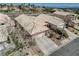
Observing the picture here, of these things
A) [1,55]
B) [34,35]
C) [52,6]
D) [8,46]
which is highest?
[52,6]

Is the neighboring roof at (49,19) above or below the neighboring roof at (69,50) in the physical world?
above

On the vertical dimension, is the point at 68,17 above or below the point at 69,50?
above

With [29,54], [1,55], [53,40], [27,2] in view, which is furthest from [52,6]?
[1,55]

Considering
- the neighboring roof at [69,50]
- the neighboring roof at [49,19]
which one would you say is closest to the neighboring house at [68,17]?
the neighboring roof at [49,19]

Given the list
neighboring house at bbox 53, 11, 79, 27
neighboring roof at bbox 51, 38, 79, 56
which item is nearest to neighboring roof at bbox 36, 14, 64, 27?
neighboring house at bbox 53, 11, 79, 27

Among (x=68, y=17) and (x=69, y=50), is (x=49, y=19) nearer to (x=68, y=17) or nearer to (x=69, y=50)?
(x=68, y=17)

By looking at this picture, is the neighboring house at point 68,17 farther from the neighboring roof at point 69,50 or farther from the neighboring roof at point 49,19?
the neighboring roof at point 69,50

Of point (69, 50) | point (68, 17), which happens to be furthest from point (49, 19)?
point (69, 50)

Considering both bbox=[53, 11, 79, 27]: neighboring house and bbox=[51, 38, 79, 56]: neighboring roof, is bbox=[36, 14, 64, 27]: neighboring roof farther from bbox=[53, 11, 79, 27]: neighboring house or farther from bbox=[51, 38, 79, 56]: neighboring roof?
bbox=[51, 38, 79, 56]: neighboring roof

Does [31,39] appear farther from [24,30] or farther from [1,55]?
[1,55]

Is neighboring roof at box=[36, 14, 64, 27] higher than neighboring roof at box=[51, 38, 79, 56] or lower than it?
higher

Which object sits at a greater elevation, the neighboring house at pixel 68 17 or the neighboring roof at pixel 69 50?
the neighboring house at pixel 68 17
